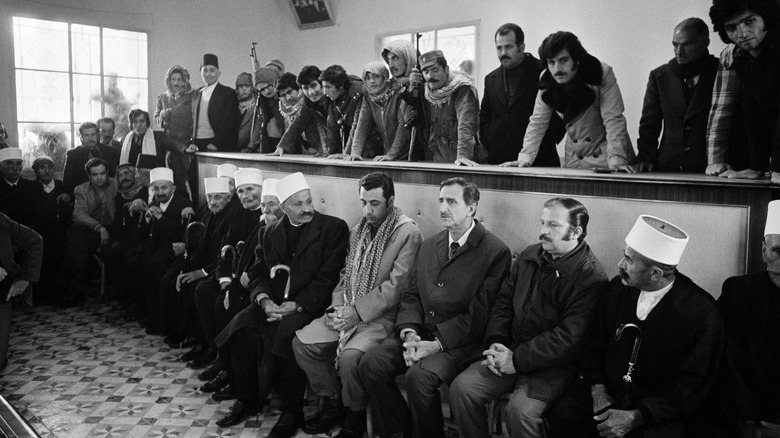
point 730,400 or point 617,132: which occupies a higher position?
point 617,132

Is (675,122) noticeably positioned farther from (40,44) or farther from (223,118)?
(40,44)

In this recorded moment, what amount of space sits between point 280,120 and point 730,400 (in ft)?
16.1

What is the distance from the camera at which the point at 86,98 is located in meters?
8.85

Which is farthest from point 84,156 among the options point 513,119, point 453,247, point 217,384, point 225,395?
point 453,247

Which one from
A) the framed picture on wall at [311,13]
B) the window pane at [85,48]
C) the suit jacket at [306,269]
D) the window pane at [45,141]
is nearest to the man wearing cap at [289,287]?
the suit jacket at [306,269]

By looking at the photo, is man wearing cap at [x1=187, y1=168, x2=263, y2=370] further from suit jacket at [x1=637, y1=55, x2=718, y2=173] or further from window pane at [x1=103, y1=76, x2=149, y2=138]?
window pane at [x1=103, y1=76, x2=149, y2=138]

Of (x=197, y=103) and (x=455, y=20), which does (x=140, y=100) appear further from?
(x=455, y=20)

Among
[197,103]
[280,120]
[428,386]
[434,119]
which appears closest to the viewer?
[428,386]

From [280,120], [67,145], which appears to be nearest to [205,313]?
[280,120]

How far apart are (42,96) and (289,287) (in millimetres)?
6199

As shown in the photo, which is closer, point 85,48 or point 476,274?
point 476,274

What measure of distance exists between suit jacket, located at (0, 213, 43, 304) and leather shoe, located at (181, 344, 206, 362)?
1.22 meters

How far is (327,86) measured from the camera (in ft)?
17.2

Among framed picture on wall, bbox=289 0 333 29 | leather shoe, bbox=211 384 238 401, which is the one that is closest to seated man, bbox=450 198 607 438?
leather shoe, bbox=211 384 238 401
